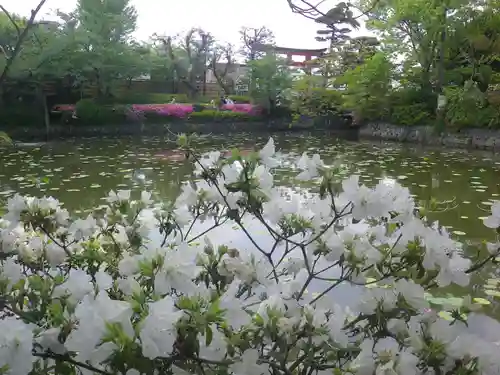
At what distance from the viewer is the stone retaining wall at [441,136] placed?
1051 centimetres

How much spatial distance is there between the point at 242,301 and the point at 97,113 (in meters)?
14.1

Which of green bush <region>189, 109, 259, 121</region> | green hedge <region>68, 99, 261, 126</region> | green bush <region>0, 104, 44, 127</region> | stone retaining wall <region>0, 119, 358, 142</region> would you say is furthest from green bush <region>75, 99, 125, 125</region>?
green bush <region>189, 109, 259, 121</region>

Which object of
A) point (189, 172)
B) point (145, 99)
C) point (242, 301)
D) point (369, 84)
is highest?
point (369, 84)

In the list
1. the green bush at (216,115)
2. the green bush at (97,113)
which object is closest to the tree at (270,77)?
the green bush at (216,115)

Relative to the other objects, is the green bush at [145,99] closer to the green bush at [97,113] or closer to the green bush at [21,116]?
the green bush at [97,113]

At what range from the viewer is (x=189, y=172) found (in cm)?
641

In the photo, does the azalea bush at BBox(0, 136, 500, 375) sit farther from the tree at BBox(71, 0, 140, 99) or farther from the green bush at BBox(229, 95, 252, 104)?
the green bush at BBox(229, 95, 252, 104)

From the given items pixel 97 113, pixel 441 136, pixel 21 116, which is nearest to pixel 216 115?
pixel 97 113

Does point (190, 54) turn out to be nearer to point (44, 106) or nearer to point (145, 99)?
point (145, 99)

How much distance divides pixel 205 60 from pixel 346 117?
20.2 ft

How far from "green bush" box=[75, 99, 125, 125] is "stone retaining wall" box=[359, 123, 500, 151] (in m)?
7.12

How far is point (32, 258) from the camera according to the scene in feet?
2.90

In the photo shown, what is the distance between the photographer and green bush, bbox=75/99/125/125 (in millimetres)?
13602

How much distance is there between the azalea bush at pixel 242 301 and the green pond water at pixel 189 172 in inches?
78.4
